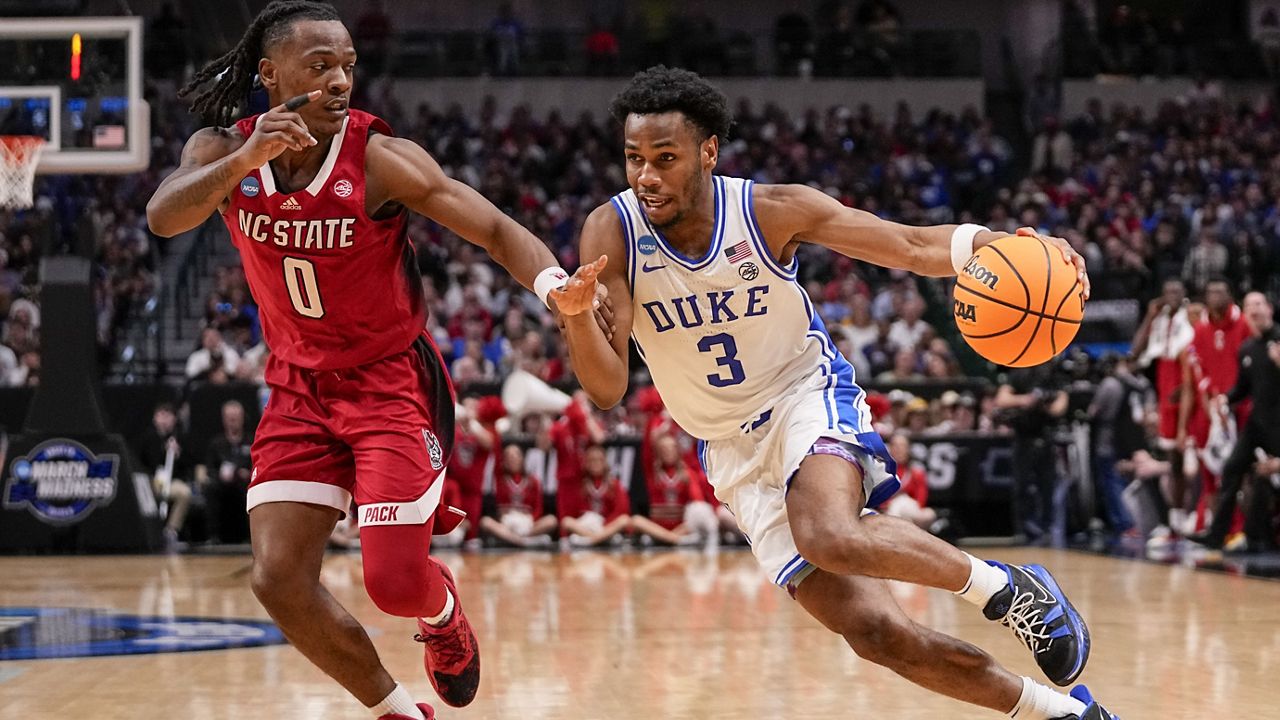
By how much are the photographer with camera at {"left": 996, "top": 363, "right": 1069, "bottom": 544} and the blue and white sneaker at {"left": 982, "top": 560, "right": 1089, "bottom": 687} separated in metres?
10.4

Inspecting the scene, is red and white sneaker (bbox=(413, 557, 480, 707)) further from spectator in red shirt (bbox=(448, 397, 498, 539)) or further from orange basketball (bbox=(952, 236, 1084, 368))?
spectator in red shirt (bbox=(448, 397, 498, 539))

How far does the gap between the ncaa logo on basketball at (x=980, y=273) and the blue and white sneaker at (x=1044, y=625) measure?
2.89 feet

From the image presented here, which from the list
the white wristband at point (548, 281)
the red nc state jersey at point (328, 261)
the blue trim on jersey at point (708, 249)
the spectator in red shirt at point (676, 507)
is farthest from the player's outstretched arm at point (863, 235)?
the spectator in red shirt at point (676, 507)

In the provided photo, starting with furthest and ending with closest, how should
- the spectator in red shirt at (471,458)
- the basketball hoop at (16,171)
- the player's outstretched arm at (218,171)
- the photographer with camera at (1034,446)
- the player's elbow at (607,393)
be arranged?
1. the photographer with camera at (1034,446)
2. the spectator in red shirt at (471,458)
3. the basketball hoop at (16,171)
4. the player's elbow at (607,393)
5. the player's outstretched arm at (218,171)

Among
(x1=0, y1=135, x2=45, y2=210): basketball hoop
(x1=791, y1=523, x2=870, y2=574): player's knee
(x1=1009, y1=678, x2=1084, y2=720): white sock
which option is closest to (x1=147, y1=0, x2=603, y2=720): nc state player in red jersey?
(x1=791, y1=523, x2=870, y2=574): player's knee

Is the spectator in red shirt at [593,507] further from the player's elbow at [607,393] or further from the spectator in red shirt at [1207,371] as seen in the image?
the player's elbow at [607,393]

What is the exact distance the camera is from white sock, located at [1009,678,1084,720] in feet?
14.8

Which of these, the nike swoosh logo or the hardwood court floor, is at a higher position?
the nike swoosh logo

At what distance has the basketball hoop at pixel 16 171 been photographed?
376 inches

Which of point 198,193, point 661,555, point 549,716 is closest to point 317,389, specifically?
point 198,193

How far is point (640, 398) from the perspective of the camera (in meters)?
14.7

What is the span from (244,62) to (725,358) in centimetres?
187

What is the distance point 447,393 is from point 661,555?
8.60m

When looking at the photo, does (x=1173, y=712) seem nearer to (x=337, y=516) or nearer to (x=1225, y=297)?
(x=337, y=516)
